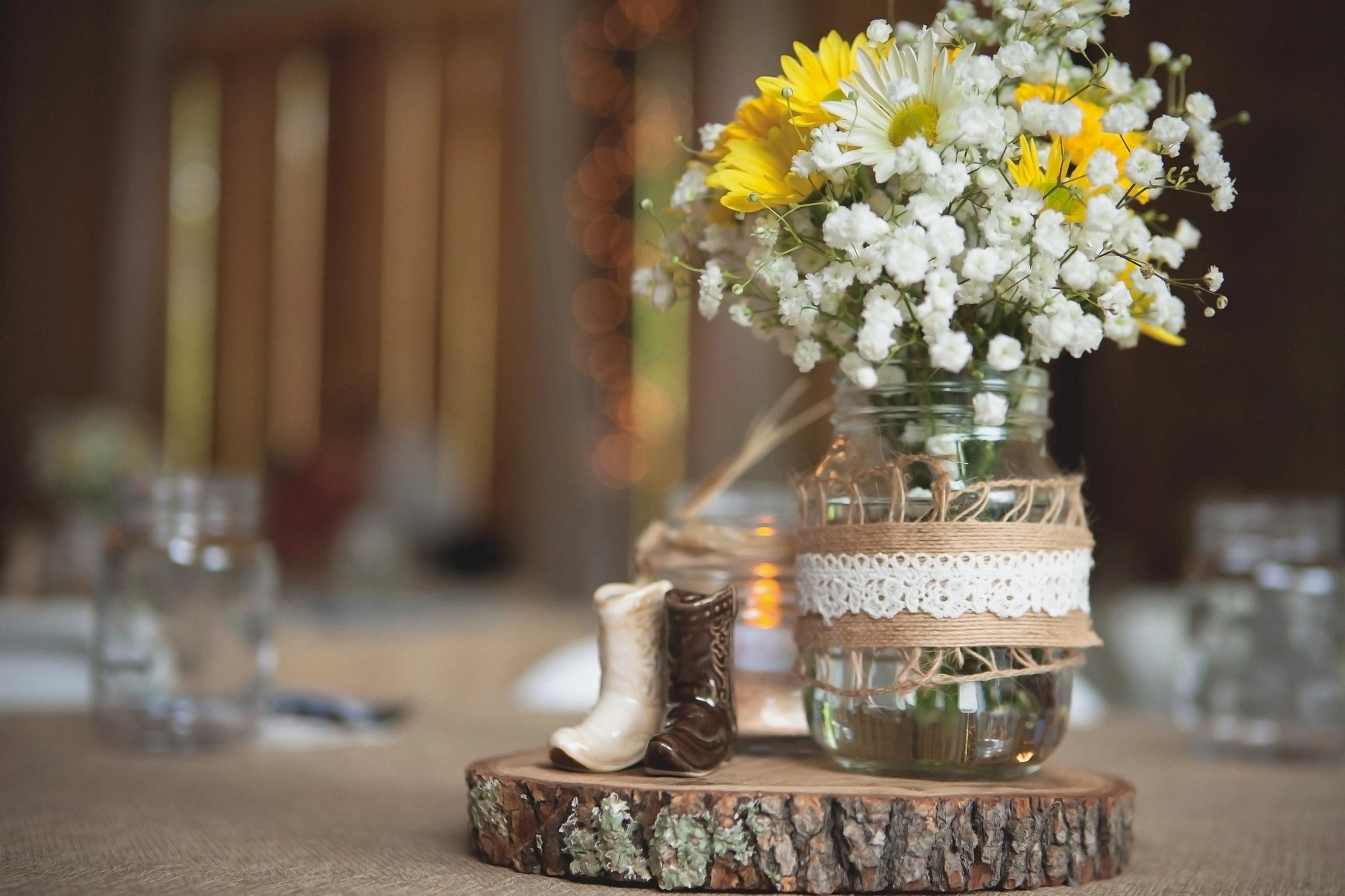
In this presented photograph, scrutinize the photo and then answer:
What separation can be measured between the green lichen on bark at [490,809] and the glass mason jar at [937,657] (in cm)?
→ 19

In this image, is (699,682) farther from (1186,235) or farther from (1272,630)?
(1272,630)

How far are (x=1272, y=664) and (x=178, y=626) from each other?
98cm

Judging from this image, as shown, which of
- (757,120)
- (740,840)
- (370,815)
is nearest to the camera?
(740,840)

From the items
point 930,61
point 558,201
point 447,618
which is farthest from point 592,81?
point 930,61

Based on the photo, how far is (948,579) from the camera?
692 mm

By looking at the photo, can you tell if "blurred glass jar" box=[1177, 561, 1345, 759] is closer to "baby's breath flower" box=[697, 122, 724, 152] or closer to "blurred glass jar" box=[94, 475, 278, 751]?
"baby's breath flower" box=[697, 122, 724, 152]

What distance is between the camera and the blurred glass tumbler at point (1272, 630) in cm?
120

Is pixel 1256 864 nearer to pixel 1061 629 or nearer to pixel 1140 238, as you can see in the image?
pixel 1061 629

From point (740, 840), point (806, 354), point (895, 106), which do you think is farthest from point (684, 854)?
point (895, 106)

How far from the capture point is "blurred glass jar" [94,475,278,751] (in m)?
1.13

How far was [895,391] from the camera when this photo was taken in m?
0.73

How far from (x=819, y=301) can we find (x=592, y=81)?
11.2 ft

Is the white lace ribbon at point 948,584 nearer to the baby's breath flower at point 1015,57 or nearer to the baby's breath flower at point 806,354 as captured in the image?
the baby's breath flower at point 806,354

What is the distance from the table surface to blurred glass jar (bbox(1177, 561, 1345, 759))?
0.04 m
